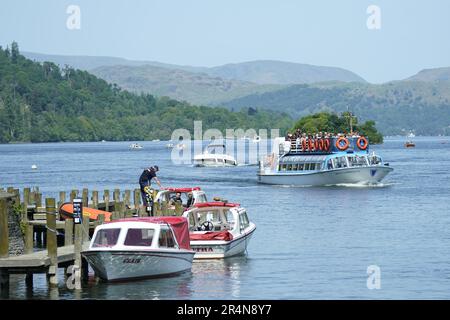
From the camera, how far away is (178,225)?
148ft

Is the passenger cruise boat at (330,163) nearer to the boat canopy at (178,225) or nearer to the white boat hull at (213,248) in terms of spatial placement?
the white boat hull at (213,248)

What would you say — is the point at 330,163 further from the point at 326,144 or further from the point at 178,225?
the point at 178,225

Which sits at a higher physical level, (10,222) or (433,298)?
(10,222)

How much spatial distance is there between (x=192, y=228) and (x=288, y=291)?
8.30 meters

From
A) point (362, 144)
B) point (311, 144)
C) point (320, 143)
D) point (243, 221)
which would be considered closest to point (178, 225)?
point (243, 221)

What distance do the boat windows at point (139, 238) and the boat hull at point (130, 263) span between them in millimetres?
437

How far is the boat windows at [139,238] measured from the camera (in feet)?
140

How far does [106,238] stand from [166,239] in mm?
2737

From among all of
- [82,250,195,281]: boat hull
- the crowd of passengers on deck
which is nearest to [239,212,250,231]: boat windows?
[82,250,195,281]: boat hull
